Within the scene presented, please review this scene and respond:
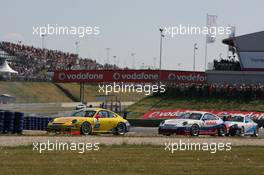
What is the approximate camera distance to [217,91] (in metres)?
51.7

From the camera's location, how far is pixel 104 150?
17.4 meters

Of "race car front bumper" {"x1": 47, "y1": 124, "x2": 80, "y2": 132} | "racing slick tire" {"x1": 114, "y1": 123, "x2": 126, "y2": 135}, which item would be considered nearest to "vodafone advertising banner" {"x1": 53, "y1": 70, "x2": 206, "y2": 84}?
"racing slick tire" {"x1": 114, "y1": 123, "x2": 126, "y2": 135}

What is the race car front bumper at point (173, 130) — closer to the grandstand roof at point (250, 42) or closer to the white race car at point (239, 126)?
the white race car at point (239, 126)

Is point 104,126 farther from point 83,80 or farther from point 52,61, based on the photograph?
point 52,61

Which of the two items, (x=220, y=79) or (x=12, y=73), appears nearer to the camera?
(x=220, y=79)

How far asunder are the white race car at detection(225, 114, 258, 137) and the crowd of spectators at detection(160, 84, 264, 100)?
64.0 ft

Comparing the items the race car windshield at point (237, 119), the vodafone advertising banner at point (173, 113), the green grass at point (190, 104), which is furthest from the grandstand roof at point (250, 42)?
the race car windshield at point (237, 119)

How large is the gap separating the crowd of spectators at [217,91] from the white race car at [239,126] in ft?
64.0

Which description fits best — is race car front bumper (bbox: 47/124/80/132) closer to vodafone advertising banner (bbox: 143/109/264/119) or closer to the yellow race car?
the yellow race car

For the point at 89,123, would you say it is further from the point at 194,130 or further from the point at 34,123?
the point at 34,123

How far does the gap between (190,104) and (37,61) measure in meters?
29.5

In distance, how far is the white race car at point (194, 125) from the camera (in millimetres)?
26984

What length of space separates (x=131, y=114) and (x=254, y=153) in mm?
33099

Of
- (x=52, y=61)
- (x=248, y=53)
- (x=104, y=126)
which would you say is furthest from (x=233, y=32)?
(x=104, y=126)
